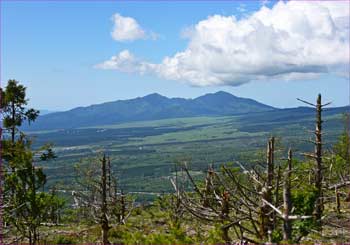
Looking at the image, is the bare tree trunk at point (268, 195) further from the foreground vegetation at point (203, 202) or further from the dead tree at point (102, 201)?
the dead tree at point (102, 201)

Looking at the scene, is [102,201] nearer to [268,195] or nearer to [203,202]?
[203,202]

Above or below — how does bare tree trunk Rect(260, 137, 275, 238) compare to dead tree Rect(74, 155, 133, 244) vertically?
above

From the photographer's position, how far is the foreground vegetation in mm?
8953

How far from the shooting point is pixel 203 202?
12.2 meters

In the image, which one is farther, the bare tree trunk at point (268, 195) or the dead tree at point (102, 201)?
the dead tree at point (102, 201)

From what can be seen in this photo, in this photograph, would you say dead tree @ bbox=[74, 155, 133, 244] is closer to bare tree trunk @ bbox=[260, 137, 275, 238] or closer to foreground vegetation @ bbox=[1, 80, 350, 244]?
foreground vegetation @ bbox=[1, 80, 350, 244]

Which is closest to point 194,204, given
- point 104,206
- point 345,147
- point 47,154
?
point 104,206

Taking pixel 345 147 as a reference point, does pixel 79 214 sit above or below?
below

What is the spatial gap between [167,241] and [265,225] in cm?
200

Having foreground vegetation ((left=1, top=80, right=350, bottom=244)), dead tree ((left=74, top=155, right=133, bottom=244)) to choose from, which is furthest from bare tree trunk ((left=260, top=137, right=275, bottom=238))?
dead tree ((left=74, top=155, right=133, bottom=244))

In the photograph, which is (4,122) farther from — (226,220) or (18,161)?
(226,220)

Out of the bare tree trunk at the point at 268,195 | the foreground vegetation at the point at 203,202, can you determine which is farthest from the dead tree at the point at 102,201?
the bare tree trunk at the point at 268,195

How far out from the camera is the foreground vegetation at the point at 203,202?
29.4 ft

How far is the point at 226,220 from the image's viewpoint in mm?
9344
